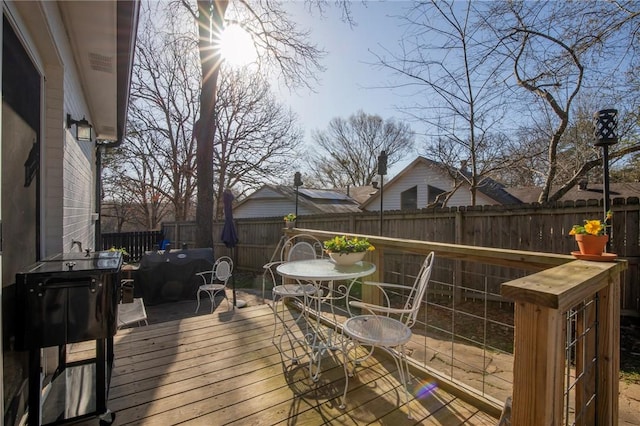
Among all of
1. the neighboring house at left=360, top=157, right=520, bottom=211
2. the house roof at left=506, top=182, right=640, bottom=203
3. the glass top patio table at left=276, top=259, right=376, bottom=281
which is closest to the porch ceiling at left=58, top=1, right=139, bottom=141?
the glass top patio table at left=276, top=259, right=376, bottom=281

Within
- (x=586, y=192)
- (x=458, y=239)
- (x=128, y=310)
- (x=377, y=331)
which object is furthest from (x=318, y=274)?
(x=586, y=192)

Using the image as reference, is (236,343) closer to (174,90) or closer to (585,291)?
(585,291)

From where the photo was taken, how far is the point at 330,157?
23.7 meters

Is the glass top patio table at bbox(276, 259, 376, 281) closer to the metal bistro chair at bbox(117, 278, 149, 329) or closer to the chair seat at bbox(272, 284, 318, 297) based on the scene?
the chair seat at bbox(272, 284, 318, 297)

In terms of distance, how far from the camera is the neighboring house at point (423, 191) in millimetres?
12008

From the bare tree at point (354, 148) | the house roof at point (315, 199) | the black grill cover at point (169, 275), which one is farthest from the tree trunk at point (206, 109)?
the bare tree at point (354, 148)

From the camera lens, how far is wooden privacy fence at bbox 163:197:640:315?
3740 millimetres

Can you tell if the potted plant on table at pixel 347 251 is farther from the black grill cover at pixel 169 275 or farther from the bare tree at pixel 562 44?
the bare tree at pixel 562 44

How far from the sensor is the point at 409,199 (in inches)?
562

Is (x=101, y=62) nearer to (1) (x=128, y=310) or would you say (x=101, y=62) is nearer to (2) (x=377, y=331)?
(1) (x=128, y=310)

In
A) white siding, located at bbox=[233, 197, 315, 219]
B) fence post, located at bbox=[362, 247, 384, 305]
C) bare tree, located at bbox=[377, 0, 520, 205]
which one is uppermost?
bare tree, located at bbox=[377, 0, 520, 205]

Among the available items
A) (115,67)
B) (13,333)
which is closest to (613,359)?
(13,333)

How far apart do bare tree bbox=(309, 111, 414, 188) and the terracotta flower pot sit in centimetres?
2122

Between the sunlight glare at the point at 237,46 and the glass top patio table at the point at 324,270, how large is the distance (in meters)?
6.88
